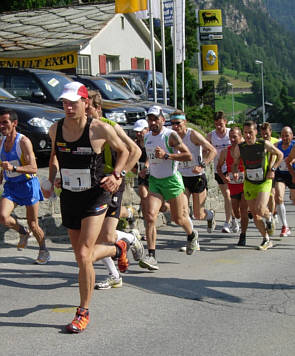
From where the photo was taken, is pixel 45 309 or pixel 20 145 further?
pixel 20 145

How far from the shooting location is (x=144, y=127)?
9.96 meters

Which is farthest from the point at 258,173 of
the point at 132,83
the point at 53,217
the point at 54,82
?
the point at 132,83

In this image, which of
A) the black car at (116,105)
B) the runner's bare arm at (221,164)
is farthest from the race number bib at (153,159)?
the black car at (116,105)

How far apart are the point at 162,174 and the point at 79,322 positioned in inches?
143

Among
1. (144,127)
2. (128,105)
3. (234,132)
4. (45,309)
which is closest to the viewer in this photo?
(45,309)

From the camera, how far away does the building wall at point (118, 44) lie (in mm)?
34125

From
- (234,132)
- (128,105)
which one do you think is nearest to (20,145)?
(234,132)

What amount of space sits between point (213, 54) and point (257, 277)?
58.5 m

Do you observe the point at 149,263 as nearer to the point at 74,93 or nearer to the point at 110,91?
the point at 74,93

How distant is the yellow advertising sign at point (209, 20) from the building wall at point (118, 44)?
24.1 metres

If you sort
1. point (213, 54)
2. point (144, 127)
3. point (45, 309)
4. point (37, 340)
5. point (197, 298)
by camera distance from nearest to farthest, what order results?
1. point (37, 340)
2. point (45, 309)
3. point (197, 298)
4. point (144, 127)
5. point (213, 54)

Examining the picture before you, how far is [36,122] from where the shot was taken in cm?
1223

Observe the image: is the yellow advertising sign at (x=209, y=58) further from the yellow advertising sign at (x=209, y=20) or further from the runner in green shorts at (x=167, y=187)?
the runner in green shorts at (x=167, y=187)

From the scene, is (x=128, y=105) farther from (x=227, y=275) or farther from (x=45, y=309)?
(x=45, y=309)
